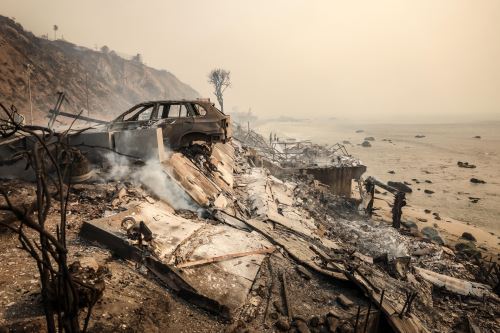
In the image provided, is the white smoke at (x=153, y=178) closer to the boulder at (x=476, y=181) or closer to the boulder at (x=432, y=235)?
the boulder at (x=432, y=235)

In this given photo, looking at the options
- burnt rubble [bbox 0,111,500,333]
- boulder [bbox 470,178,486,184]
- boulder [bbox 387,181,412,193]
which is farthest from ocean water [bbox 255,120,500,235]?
burnt rubble [bbox 0,111,500,333]

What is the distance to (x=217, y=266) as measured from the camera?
4.81 meters

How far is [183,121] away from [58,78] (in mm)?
31280

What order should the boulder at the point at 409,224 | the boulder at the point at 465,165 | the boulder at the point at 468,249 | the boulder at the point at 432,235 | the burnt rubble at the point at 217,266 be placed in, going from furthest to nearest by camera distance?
the boulder at the point at 465,165 → the boulder at the point at 409,224 → the boulder at the point at 432,235 → the boulder at the point at 468,249 → the burnt rubble at the point at 217,266

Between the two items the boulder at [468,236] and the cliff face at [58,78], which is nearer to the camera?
the boulder at [468,236]

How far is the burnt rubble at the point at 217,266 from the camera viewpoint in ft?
12.5

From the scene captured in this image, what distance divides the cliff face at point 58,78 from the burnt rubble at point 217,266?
871 inches

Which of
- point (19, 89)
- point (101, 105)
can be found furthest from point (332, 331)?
point (101, 105)

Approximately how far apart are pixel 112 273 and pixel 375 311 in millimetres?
3823

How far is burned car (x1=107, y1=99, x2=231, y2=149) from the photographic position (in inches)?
325

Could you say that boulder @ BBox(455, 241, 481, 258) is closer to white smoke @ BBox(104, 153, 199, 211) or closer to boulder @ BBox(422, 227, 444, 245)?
boulder @ BBox(422, 227, 444, 245)

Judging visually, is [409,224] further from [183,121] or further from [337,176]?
[183,121]

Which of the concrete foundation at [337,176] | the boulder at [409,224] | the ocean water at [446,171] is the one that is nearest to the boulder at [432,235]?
the boulder at [409,224]

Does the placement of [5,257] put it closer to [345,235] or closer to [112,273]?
[112,273]
